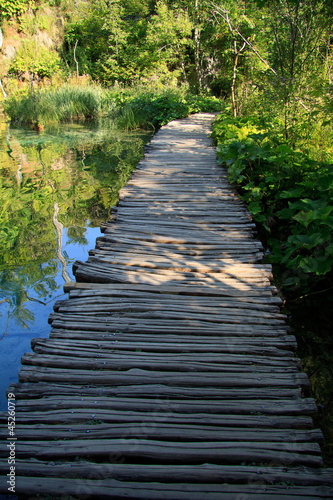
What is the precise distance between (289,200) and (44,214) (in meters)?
3.20

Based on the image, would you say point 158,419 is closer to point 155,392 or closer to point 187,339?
point 155,392

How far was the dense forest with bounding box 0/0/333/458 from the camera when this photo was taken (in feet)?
9.66

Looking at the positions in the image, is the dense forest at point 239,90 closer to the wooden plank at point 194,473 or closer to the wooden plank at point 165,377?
the wooden plank at point 165,377

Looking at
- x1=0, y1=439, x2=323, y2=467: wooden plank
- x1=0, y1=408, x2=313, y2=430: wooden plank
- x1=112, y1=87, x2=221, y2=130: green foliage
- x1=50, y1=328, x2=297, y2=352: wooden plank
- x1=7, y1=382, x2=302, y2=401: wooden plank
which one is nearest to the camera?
x1=0, y1=439, x2=323, y2=467: wooden plank

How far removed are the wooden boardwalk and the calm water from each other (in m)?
0.56

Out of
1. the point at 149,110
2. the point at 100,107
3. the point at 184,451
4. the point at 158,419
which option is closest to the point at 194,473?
the point at 184,451

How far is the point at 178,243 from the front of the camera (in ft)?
10.7

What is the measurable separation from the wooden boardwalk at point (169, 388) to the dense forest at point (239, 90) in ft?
1.69

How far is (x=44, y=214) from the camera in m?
4.94

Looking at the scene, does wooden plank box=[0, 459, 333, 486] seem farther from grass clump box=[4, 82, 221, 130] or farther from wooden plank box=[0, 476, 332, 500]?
grass clump box=[4, 82, 221, 130]

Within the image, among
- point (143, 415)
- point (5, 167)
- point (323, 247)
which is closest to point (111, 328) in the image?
point (143, 415)

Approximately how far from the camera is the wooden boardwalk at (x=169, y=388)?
135 centimetres

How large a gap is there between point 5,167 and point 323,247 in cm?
657

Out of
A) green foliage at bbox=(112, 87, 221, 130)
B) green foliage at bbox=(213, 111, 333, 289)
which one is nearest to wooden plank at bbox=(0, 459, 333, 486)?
green foliage at bbox=(213, 111, 333, 289)
